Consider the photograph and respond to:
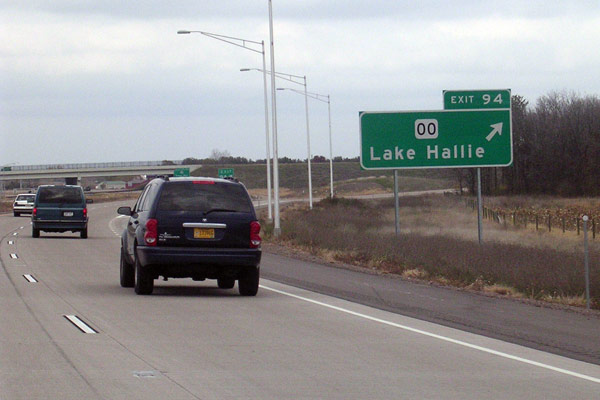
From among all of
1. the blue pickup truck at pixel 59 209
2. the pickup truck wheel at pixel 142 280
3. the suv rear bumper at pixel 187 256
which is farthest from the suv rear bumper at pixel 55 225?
the suv rear bumper at pixel 187 256

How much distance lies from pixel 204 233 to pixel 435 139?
45.3ft

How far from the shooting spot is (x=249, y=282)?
17469 millimetres

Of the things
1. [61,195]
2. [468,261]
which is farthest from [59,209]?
[468,261]

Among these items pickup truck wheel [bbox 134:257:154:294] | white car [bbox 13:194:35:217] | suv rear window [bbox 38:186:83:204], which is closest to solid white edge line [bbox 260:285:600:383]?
pickup truck wheel [bbox 134:257:154:294]

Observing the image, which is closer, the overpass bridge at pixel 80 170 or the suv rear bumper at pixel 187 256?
the suv rear bumper at pixel 187 256

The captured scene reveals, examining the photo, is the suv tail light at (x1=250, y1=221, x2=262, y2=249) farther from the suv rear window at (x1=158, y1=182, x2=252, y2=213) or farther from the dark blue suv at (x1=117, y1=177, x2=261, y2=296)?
the suv rear window at (x1=158, y1=182, x2=252, y2=213)

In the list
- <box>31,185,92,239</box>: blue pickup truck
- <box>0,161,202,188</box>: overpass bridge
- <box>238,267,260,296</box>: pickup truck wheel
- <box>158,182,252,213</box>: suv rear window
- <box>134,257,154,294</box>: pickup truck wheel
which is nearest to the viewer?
<box>158,182,252,213</box>: suv rear window

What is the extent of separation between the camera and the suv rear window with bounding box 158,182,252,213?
16.7 metres

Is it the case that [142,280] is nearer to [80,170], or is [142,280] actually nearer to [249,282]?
[249,282]

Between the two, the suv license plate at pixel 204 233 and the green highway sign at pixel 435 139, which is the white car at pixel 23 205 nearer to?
the green highway sign at pixel 435 139

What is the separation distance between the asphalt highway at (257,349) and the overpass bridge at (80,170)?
115452 mm

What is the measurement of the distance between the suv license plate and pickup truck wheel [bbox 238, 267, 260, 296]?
0.98 meters

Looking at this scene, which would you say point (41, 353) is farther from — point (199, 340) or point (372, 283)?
point (372, 283)

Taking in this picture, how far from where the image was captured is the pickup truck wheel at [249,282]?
17227 mm
